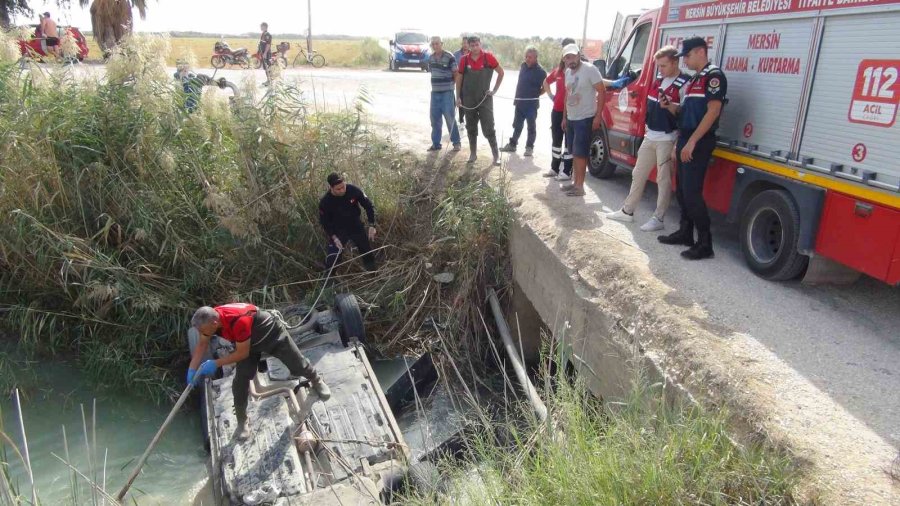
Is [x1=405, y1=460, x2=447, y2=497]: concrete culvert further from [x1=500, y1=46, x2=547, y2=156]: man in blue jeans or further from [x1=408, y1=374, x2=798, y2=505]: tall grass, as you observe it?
[x1=500, y1=46, x2=547, y2=156]: man in blue jeans


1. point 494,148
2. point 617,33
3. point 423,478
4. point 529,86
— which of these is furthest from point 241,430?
point 617,33

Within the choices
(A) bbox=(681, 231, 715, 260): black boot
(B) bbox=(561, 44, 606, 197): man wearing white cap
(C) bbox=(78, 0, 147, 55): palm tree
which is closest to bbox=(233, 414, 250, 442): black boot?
(A) bbox=(681, 231, 715, 260): black boot

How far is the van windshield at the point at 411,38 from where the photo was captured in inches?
1096

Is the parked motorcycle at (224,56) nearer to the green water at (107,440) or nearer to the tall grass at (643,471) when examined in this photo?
the green water at (107,440)

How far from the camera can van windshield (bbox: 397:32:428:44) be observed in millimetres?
27828

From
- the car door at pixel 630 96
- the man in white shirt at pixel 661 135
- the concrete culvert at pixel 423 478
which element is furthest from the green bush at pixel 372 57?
the concrete culvert at pixel 423 478

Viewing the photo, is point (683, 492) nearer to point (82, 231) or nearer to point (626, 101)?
point (626, 101)

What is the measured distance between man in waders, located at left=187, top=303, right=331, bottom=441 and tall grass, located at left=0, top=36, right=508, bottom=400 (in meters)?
2.23

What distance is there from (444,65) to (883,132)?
623cm

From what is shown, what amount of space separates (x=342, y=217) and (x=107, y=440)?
343 cm

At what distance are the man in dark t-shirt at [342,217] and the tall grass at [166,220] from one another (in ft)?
1.16

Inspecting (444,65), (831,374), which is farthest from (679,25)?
(831,374)

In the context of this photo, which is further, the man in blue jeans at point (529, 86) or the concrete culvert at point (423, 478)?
the man in blue jeans at point (529, 86)

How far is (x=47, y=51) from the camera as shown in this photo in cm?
773
